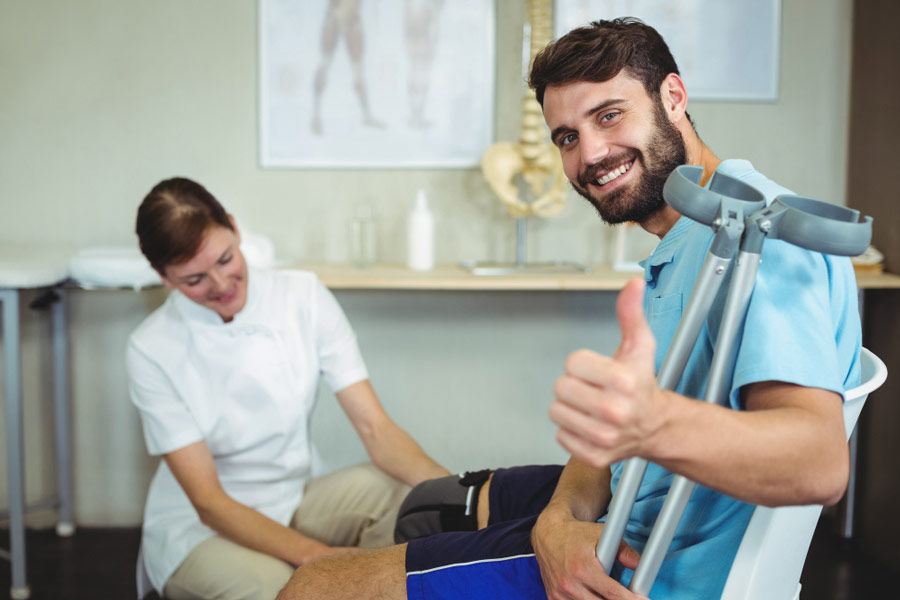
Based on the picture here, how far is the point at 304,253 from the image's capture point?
2.35 meters

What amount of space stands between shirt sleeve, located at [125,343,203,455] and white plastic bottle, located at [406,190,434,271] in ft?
2.56

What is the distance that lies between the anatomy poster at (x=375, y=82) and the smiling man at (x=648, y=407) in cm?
117

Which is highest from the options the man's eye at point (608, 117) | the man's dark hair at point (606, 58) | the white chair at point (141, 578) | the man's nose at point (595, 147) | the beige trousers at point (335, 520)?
the man's dark hair at point (606, 58)

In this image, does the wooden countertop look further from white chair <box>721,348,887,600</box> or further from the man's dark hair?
white chair <box>721,348,887,600</box>

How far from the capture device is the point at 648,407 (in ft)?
1.92

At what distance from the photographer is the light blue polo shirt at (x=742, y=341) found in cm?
70

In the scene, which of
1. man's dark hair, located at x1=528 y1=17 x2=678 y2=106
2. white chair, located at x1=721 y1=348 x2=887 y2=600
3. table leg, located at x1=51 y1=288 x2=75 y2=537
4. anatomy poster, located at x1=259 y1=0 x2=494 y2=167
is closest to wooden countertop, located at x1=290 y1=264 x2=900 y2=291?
anatomy poster, located at x1=259 y1=0 x2=494 y2=167

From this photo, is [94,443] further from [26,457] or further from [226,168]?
[226,168]

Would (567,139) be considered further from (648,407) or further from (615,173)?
(648,407)

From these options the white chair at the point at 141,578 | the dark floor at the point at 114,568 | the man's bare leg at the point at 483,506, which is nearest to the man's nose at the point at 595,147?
the man's bare leg at the point at 483,506

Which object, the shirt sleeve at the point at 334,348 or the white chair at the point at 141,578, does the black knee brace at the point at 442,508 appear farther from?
the white chair at the point at 141,578

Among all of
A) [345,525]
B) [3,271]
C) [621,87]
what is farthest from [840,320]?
[3,271]

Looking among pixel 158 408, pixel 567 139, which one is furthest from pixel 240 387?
pixel 567 139

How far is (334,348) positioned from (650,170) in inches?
35.1
